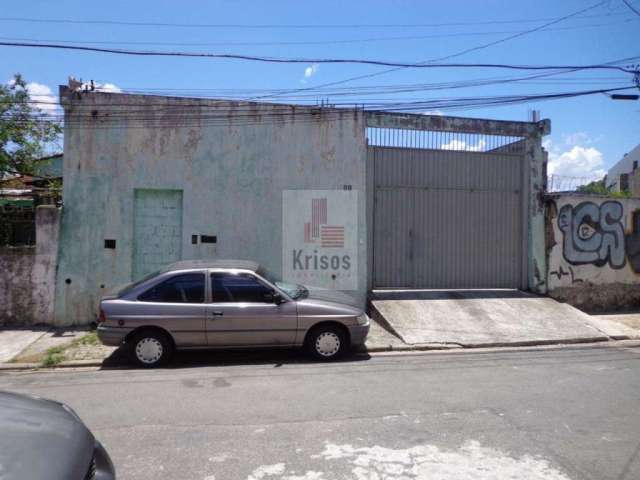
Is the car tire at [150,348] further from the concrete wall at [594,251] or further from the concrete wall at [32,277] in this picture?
the concrete wall at [594,251]

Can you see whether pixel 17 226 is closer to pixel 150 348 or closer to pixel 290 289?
pixel 150 348

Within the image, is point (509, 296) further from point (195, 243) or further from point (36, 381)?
point (36, 381)

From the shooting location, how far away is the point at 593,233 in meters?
11.6

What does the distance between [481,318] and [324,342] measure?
3.92 metres

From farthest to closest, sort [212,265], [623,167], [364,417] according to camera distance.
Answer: [623,167], [212,265], [364,417]

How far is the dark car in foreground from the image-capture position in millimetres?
2234

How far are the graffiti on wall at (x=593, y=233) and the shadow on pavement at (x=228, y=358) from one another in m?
6.59

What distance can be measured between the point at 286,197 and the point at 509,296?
5425mm

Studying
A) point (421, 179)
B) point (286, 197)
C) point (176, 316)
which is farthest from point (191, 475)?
point (421, 179)

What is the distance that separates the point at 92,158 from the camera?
9.88m

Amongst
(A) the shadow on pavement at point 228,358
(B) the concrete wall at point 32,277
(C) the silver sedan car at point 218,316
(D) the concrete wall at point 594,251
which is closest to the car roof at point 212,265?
(C) the silver sedan car at point 218,316

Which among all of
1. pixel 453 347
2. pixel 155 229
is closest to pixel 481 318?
pixel 453 347

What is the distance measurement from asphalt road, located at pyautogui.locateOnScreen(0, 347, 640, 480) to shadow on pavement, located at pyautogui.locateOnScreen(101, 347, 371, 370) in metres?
0.07

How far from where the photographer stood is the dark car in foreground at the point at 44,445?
7.33 ft
